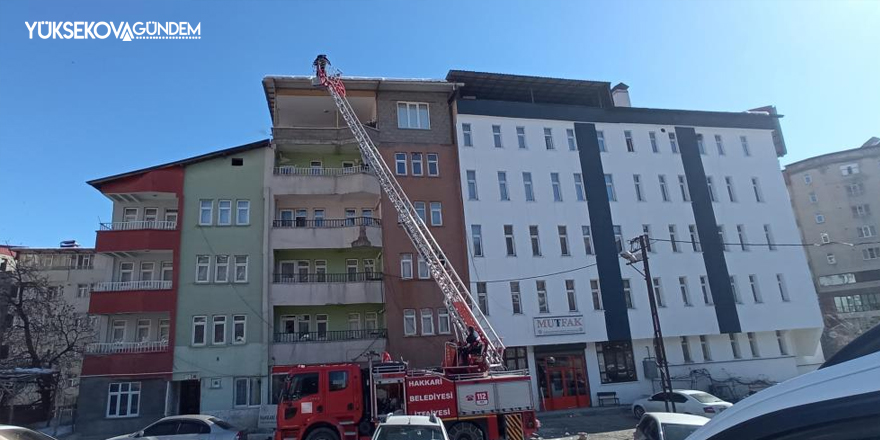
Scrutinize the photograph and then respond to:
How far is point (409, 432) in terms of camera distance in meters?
11.3

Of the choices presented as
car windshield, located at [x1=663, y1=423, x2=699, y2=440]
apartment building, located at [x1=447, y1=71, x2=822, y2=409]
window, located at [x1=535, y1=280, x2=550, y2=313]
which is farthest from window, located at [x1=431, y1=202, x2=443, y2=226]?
car windshield, located at [x1=663, y1=423, x2=699, y2=440]

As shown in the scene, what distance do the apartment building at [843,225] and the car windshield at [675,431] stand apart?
54548 mm

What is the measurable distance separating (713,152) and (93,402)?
41.2 m

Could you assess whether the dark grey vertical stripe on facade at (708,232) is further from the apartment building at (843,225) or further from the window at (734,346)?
the apartment building at (843,225)

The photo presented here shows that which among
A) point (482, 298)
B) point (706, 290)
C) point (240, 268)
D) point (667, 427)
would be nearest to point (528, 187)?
point (482, 298)

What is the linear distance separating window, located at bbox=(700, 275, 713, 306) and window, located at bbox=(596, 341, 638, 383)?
20.6ft

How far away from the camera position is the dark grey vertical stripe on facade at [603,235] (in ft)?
102

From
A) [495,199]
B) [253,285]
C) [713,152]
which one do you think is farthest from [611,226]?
[253,285]

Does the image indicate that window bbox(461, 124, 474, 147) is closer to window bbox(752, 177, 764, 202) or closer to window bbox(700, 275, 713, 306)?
window bbox(700, 275, 713, 306)

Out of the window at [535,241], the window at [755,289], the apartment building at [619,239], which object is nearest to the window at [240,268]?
the apartment building at [619,239]

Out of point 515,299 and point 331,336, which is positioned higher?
point 515,299

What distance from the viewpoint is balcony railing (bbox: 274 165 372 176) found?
30094 mm

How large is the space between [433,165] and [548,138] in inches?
327

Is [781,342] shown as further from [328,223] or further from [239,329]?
[239,329]
